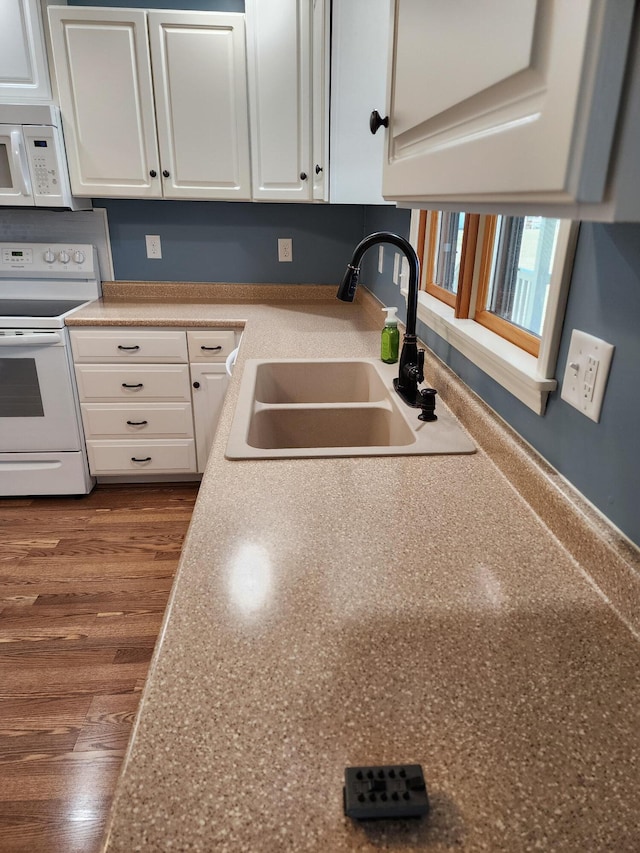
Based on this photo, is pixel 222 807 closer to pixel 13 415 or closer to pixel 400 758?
pixel 400 758

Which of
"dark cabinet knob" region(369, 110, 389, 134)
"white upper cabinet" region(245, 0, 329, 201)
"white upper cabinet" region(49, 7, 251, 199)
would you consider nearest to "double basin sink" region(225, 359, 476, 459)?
"dark cabinet knob" region(369, 110, 389, 134)

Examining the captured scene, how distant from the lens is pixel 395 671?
0.60 meters

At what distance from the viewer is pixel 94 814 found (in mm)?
1312

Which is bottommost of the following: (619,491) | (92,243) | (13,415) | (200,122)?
(13,415)

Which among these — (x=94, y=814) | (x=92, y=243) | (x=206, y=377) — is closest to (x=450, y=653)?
(x=94, y=814)

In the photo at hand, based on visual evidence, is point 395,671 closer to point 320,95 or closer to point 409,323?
point 409,323

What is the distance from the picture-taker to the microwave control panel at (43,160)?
237cm

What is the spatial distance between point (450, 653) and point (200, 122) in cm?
257

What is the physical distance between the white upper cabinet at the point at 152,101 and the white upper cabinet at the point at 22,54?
70 mm

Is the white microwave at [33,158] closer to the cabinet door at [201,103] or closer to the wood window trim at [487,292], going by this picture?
the cabinet door at [201,103]

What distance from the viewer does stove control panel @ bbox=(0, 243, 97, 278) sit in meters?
2.83

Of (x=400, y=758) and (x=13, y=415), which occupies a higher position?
(x=400, y=758)

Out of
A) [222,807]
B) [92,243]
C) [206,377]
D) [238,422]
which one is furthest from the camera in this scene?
[92,243]

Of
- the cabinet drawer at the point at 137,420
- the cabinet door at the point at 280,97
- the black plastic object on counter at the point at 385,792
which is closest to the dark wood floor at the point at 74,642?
the cabinet drawer at the point at 137,420
